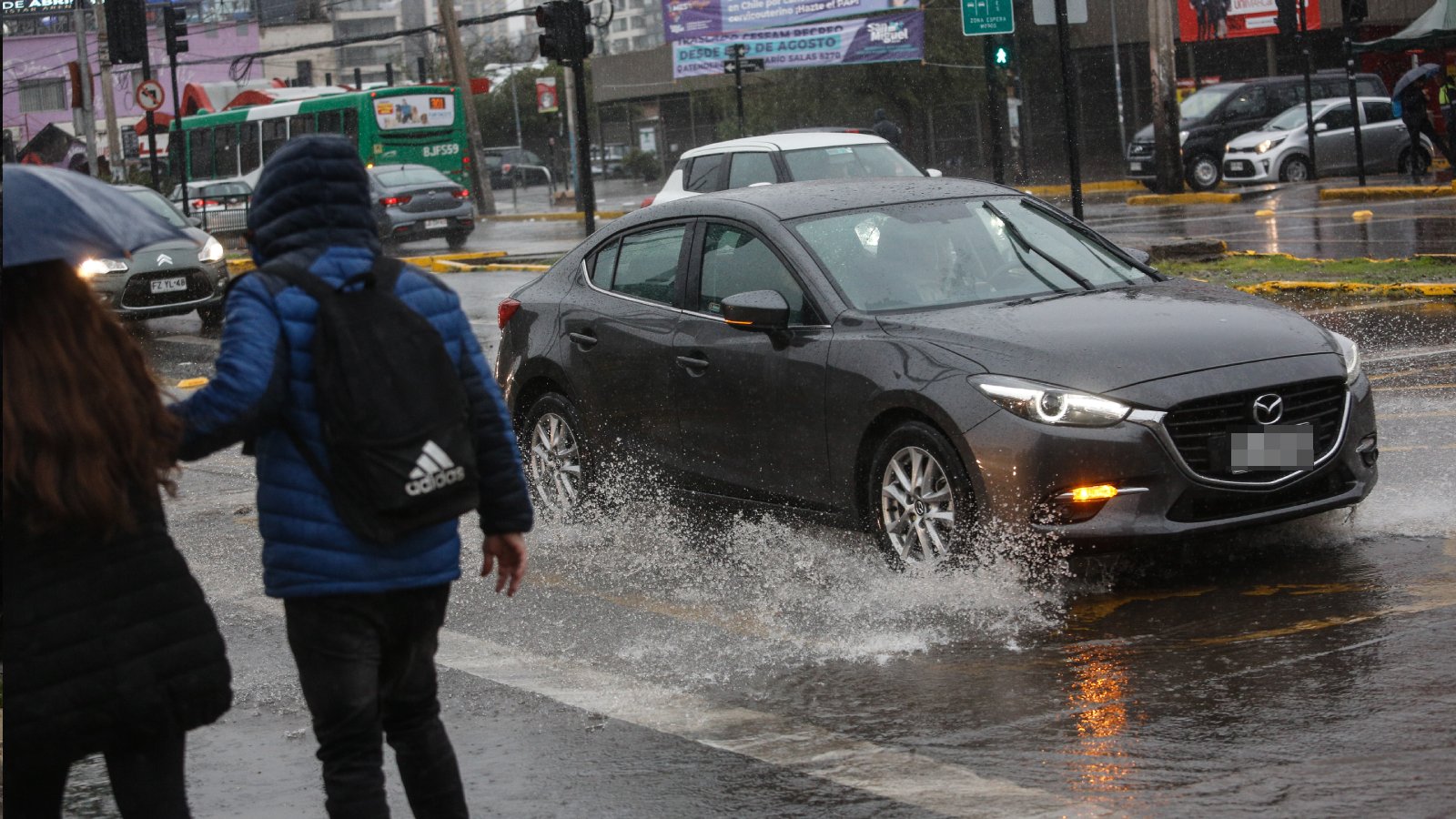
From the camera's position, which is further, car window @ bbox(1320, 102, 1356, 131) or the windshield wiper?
car window @ bbox(1320, 102, 1356, 131)

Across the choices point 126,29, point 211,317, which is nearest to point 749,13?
point 126,29

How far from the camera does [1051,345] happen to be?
6555mm

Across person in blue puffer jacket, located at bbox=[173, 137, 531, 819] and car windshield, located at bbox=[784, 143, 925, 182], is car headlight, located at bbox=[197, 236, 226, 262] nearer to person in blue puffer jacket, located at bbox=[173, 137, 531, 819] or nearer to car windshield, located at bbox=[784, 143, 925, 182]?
car windshield, located at bbox=[784, 143, 925, 182]

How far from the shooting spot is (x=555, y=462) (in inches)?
342

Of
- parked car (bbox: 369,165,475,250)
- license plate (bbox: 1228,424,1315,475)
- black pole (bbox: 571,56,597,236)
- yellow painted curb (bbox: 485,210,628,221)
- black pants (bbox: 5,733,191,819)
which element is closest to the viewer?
black pants (bbox: 5,733,191,819)

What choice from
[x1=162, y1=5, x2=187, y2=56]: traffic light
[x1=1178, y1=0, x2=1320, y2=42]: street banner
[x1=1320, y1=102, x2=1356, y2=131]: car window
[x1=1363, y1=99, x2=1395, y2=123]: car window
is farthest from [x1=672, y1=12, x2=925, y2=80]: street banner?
[x1=162, y1=5, x2=187, y2=56]: traffic light

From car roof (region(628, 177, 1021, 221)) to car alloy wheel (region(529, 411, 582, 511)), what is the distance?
112cm

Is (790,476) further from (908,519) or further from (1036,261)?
(1036,261)

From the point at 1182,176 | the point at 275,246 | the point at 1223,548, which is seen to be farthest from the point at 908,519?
the point at 1182,176

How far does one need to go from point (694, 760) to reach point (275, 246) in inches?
75.5

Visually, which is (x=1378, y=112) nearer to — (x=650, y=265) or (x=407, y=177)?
(x=407, y=177)

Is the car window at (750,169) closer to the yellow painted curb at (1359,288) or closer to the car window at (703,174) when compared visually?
the car window at (703,174)

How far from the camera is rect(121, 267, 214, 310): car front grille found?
1956 cm

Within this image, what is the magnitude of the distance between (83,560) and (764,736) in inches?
94.7
